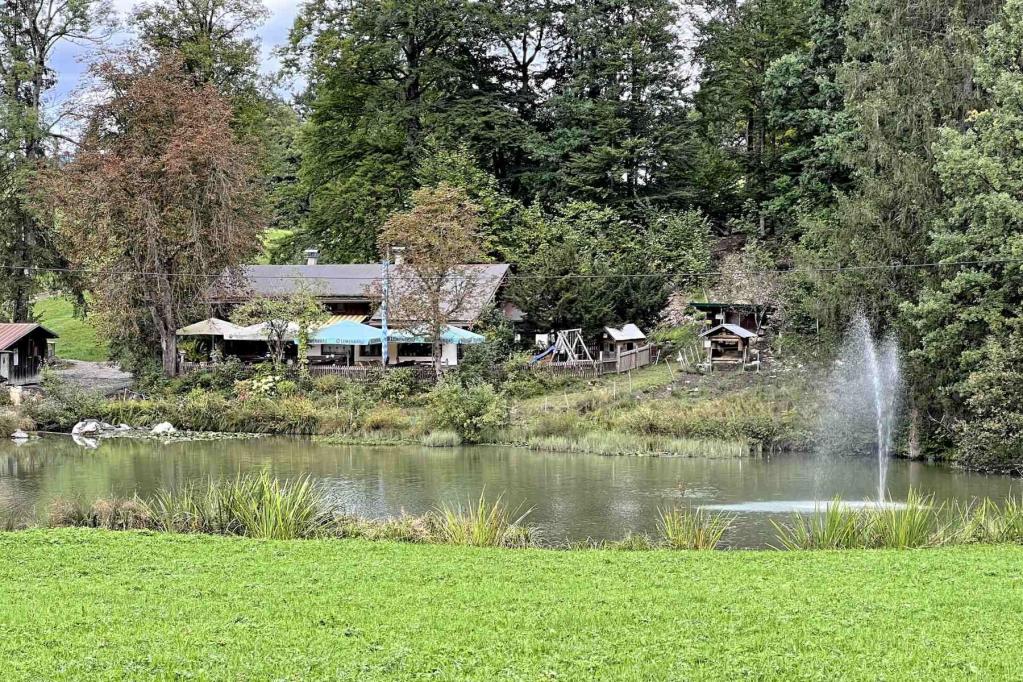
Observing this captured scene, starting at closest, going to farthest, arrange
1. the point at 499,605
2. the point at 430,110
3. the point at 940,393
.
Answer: the point at 499,605, the point at 940,393, the point at 430,110

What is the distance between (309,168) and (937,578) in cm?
4588

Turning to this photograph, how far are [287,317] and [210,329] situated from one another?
434 cm

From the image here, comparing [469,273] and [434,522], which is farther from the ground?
[469,273]

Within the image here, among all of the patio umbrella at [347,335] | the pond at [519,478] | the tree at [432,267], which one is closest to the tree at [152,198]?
the patio umbrella at [347,335]

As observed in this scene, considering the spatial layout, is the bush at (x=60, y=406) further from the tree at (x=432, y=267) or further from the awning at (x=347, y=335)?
the tree at (x=432, y=267)

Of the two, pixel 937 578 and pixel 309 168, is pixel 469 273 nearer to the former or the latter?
pixel 309 168

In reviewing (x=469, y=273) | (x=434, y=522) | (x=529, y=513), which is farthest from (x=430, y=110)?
(x=434, y=522)

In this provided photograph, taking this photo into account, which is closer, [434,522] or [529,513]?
[434,522]

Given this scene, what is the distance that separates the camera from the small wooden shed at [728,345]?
36.1 meters

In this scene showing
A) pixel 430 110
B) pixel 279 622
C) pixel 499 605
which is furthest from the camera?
pixel 430 110

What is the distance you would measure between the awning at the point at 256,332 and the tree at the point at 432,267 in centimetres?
382

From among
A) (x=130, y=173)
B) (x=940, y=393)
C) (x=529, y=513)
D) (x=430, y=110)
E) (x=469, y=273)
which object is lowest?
(x=529, y=513)

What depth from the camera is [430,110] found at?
167 ft

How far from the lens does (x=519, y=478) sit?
77.1ft
